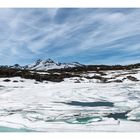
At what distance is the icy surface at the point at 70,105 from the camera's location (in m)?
4.05

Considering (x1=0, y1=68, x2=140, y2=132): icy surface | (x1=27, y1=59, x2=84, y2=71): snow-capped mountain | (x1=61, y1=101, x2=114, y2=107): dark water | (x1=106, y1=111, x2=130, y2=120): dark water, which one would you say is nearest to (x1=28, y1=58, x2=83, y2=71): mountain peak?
(x1=27, y1=59, x2=84, y2=71): snow-capped mountain

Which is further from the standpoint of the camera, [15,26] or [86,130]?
[15,26]

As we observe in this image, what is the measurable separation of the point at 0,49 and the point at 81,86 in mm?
962

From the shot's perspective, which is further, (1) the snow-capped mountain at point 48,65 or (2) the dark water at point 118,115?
(1) the snow-capped mountain at point 48,65

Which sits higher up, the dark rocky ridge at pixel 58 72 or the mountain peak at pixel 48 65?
the mountain peak at pixel 48 65

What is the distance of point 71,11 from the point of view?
14.0 ft

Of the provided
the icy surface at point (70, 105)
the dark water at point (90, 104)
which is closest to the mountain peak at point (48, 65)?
the icy surface at point (70, 105)

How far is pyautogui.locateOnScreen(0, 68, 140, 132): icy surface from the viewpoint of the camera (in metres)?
4.05

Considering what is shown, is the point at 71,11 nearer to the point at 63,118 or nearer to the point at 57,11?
the point at 57,11

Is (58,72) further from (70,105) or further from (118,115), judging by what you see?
(118,115)

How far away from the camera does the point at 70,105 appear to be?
421cm

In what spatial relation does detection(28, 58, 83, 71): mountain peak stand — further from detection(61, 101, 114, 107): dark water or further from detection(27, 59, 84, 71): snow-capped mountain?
detection(61, 101, 114, 107): dark water

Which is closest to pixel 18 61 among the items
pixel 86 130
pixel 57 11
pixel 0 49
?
pixel 0 49

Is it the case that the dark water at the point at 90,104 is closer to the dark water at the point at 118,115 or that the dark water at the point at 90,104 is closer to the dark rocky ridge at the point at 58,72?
the dark water at the point at 118,115
